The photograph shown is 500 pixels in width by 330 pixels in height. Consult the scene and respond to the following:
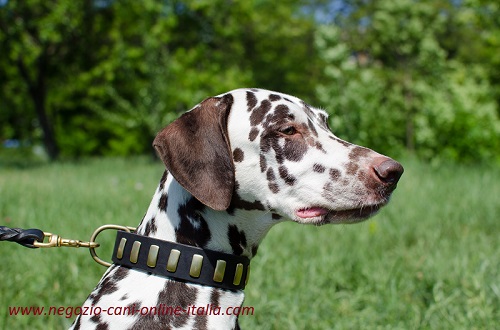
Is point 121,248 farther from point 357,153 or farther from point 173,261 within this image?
point 357,153

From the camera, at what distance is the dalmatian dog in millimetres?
2002

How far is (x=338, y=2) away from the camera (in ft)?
90.6

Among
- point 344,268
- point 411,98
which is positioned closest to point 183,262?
point 344,268

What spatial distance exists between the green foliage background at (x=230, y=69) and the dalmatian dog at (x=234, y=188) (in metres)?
9.90

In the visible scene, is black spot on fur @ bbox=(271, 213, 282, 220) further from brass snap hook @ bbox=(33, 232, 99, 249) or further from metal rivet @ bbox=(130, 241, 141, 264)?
brass snap hook @ bbox=(33, 232, 99, 249)

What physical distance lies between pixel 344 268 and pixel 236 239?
2.49 meters

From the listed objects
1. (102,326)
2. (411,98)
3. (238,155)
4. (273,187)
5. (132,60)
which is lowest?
(411,98)

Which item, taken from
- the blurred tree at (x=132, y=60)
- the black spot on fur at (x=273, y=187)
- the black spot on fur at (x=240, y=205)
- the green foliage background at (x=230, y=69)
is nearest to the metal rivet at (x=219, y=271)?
the black spot on fur at (x=240, y=205)

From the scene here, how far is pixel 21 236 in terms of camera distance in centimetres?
237

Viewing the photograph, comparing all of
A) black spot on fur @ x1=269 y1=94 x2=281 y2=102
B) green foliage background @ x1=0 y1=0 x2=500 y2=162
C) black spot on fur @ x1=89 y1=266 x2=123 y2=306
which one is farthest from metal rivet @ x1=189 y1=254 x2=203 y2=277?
green foliage background @ x1=0 y1=0 x2=500 y2=162

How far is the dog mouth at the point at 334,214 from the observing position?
2154 mm

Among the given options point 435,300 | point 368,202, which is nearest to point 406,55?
point 435,300

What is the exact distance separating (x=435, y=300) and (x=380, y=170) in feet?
6.60

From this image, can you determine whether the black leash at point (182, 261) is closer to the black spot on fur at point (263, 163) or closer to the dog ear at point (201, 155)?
the dog ear at point (201, 155)
